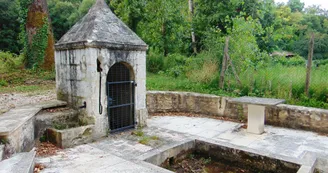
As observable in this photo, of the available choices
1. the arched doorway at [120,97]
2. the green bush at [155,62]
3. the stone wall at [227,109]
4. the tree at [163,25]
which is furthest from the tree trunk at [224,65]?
the green bush at [155,62]

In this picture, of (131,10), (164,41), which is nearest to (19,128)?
(164,41)

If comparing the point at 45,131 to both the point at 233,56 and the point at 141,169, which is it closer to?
A: the point at 141,169

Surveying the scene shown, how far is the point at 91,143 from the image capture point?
530 cm

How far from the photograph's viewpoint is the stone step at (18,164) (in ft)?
9.89

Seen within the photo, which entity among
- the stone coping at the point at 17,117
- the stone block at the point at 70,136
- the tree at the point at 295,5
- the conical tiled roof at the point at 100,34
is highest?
the tree at the point at 295,5

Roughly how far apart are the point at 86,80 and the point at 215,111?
4390 millimetres

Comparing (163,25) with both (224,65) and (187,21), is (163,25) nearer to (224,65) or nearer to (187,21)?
(187,21)

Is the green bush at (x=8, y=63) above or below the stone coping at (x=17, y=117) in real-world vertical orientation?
above

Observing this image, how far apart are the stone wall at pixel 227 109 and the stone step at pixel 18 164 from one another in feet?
16.6

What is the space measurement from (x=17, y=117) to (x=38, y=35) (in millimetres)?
9472

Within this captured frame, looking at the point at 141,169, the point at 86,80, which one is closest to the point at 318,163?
the point at 141,169

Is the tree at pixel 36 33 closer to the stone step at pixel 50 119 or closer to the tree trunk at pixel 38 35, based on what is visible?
the tree trunk at pixel 38 35

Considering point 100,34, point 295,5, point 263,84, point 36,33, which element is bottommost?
point 263,84

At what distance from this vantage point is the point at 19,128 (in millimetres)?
4160
